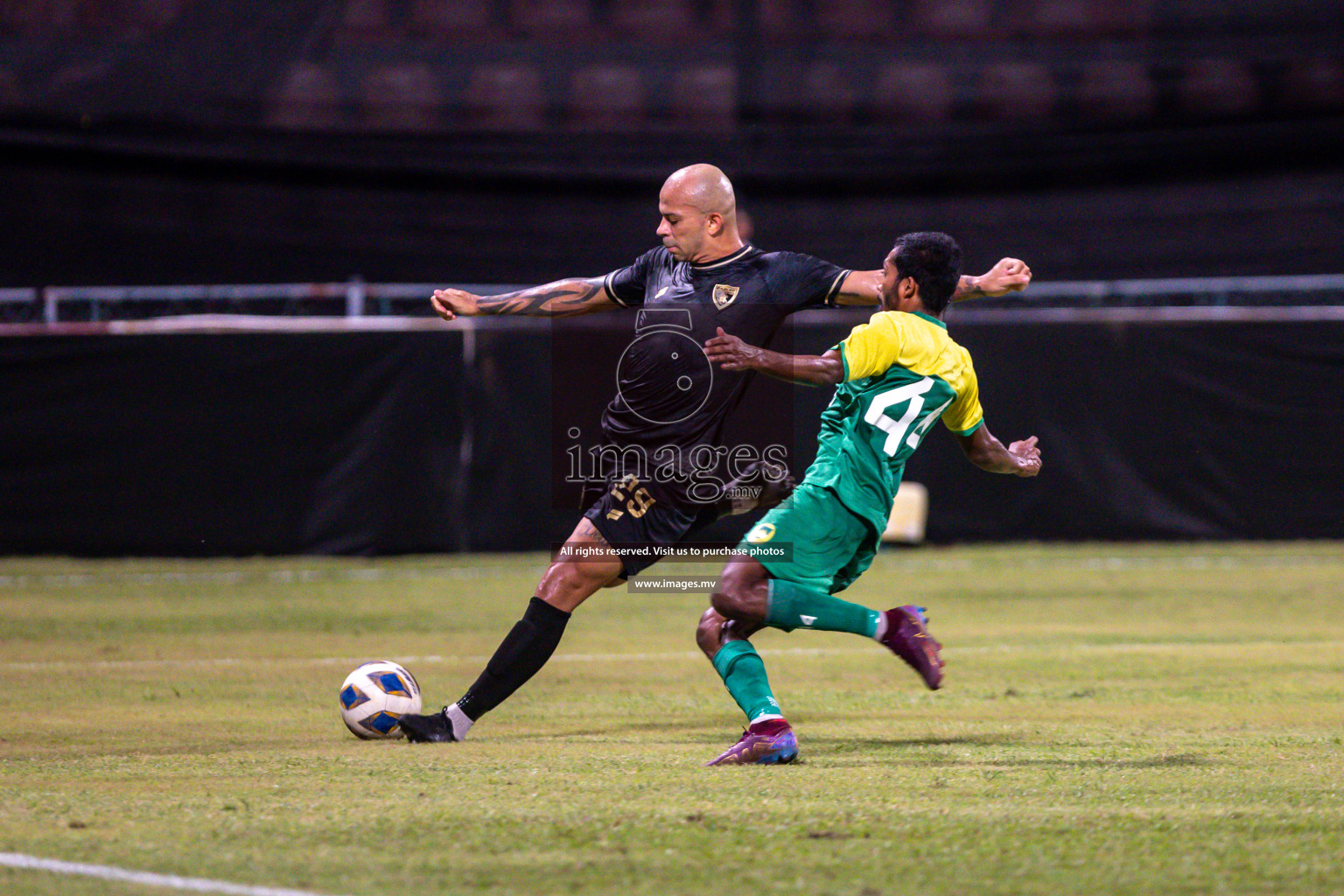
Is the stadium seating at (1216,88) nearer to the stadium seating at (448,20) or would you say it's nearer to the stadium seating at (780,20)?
the stadium seating at (780,20)

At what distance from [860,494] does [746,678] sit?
82cm

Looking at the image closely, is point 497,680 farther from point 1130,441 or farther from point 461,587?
point 1130,441

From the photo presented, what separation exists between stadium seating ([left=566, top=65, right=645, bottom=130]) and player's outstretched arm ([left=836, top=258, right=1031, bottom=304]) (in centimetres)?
1534

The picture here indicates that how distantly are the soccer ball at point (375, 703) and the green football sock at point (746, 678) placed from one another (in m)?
1.36

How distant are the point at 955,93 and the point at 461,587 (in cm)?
1119

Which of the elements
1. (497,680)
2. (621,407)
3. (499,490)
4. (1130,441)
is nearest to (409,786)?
(497,680)

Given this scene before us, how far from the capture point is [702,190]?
6227mm

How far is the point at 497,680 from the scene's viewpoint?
627 centimetres

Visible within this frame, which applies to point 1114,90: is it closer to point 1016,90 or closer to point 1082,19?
point 1082,19

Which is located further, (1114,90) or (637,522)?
(1114,90)

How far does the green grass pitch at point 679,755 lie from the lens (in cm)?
418

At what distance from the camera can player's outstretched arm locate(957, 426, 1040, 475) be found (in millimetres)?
6195

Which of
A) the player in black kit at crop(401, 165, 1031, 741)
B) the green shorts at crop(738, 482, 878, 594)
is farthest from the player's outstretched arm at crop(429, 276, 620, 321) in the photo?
the green shorts at crop(738, 482, 878, 594)

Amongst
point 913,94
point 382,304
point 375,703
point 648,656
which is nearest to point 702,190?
point 375,703
